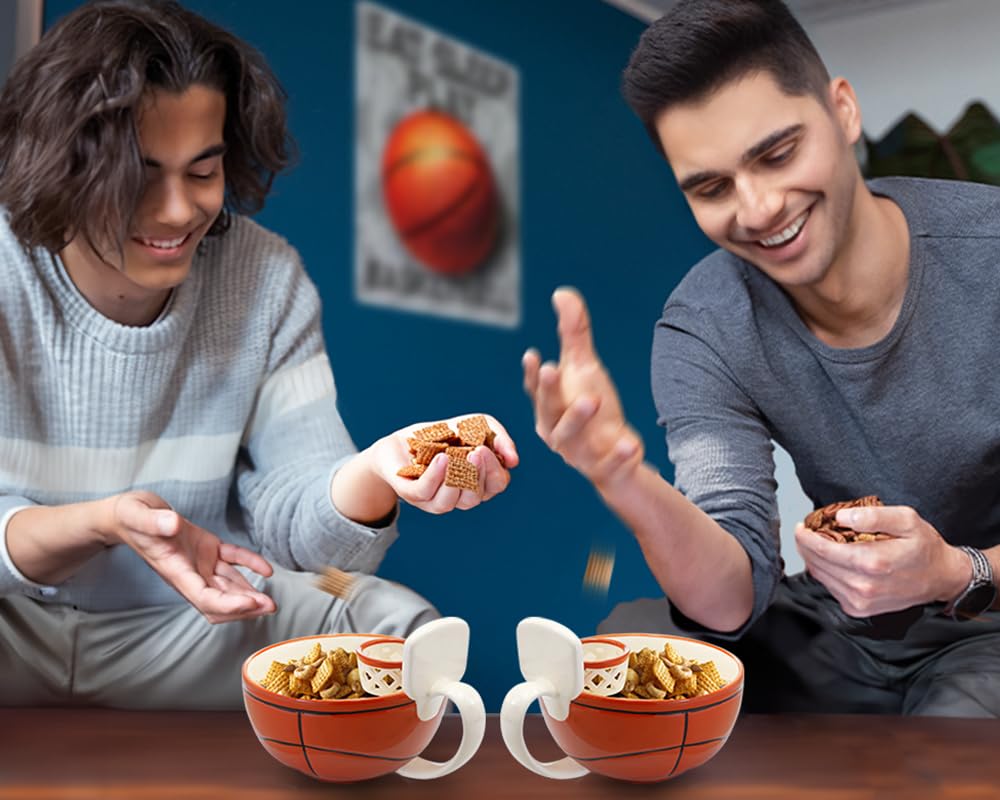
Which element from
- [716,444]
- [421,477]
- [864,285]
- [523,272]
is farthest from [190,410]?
[523,272]

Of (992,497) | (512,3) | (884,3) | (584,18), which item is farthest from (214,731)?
(884,3)

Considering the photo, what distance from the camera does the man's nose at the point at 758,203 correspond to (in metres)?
1.28

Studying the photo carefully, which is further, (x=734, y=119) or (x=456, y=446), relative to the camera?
(x=734, y=119)

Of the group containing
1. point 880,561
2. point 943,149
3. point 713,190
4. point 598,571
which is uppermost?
point 943,149

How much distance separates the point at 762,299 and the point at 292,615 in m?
0.83

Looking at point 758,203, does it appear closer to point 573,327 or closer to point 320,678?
point 573,327

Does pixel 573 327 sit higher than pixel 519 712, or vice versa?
pixel 573 327

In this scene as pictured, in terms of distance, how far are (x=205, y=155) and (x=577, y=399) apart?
2.16ft

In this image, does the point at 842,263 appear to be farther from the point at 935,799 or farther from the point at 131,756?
the point at 131,756

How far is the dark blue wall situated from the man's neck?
1.12 metres

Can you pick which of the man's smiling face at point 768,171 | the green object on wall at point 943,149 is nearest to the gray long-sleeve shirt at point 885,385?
the man's smiling face at point 768,171

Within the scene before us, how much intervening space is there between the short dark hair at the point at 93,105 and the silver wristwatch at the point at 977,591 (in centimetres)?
110

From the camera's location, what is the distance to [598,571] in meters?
2.76

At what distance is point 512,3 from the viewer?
8.42 feet
